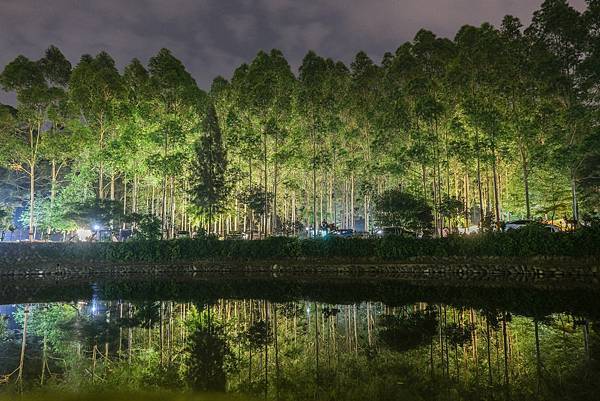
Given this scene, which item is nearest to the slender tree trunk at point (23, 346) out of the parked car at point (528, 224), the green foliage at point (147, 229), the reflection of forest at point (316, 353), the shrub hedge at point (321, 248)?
the reflection of forest at point (316, 353)

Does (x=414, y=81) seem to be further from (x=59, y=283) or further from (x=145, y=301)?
(x=59, y=283)

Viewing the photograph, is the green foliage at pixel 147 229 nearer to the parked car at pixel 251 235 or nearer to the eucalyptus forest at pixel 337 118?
the eucalyptus forest at pixel 337 118

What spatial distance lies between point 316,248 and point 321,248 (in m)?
0.36

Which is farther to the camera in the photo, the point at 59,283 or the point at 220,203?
the point at 220,203

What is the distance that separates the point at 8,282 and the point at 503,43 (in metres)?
37.0

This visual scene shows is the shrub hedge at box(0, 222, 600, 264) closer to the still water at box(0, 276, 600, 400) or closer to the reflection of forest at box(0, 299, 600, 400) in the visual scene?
the still water at box(0, 276, 600, 400)

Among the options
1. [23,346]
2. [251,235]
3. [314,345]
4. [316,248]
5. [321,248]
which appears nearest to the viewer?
[314,345]

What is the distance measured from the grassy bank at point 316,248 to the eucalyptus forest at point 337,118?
302 cm

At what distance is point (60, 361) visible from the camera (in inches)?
391

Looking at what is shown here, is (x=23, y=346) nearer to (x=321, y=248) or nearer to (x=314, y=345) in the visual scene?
(x=314, y=345)

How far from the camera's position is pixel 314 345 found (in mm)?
10742

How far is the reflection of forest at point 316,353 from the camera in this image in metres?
7.75

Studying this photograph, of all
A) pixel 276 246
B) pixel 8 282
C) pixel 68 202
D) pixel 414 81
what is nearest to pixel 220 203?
pixel 276 246

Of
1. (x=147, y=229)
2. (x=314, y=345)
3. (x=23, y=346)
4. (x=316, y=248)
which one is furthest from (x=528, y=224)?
(x=147, y=229)
